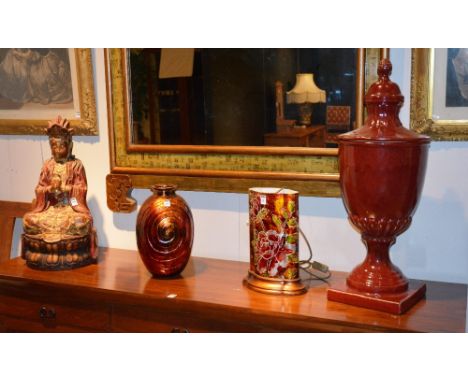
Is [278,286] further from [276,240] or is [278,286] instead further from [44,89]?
[44,89]

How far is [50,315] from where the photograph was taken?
1.44 meters

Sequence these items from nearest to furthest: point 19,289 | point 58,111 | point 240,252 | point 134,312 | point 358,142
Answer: point 358,142
point 134,312
point 19,289
point 240,252
point 58,111

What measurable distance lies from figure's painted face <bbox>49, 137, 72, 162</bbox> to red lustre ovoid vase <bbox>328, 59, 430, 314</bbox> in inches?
31.7

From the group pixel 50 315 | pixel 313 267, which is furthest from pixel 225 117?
pixel 50 315

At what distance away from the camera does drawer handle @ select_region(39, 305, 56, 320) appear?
144 cm

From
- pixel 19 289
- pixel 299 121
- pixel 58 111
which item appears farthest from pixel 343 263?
pixel 58 111

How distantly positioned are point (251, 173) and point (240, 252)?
0.25 m

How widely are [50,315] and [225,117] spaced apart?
0.72 meters

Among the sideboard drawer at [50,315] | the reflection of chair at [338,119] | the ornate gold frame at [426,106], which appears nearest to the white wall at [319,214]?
the ornate gold frame at [426,106]

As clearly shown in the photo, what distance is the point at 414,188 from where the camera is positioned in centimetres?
115

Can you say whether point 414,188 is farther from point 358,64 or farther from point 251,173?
point 251,173

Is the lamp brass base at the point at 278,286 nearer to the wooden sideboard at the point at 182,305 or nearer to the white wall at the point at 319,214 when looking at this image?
the wooden sideboard at the point at 182,305

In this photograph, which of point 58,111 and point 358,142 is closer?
point 358,142

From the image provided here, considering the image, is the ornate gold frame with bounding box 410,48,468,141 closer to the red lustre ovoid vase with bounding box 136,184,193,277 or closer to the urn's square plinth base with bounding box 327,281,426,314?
the urn's square plinth base with bounding box 327,281,426,314
